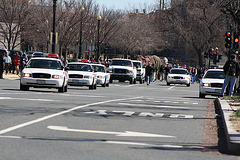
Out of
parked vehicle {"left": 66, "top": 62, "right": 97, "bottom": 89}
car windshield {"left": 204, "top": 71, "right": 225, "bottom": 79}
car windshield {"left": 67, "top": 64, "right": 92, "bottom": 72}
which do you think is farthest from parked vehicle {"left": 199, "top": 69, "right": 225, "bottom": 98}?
car windshield {"left": 67, "top": 64, "right": 92, "bottom": 72}

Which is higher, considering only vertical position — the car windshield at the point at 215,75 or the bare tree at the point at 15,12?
the bare tree at the point at 15,12

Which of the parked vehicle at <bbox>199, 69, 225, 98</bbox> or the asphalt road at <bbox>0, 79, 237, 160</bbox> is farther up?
the parked vehicle at <bbox>199, 69, 225, 98</bbox>

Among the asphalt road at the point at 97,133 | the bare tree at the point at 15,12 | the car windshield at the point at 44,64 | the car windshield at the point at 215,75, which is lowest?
the asphalt road at the point at 97,133

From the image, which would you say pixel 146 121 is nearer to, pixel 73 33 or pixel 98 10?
pixel 73 33

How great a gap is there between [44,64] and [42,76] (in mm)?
1338

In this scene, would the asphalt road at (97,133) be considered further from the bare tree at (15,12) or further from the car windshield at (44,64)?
the bare tree at (15,12)

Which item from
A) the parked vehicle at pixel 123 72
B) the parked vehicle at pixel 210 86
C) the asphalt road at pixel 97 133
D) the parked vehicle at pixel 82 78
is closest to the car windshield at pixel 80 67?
the parked vehicle at pixel 82 78

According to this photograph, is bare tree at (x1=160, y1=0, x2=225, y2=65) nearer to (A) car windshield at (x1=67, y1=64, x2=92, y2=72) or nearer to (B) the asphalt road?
(A) car windshield at (x1=67, y1=64, x2=92, y2=72)

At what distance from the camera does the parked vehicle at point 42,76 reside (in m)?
23.8

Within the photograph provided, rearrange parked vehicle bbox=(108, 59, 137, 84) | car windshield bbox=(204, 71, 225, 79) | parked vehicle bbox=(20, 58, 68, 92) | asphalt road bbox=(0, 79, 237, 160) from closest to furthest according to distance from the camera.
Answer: asphalt road bbox=(0, 79, 237, 160)
parked vehicle bbox=(20, 58, 68, 92)
car windshield bbox=(204, 71, 225, 79)
parked vehicle bbox=(108, 59, 137, 84)

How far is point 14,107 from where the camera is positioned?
15086mm

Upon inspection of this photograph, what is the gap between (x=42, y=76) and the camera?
945 inches

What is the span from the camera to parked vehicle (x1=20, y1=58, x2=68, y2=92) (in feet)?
78.0

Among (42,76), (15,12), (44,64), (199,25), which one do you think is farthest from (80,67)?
(199,25)
